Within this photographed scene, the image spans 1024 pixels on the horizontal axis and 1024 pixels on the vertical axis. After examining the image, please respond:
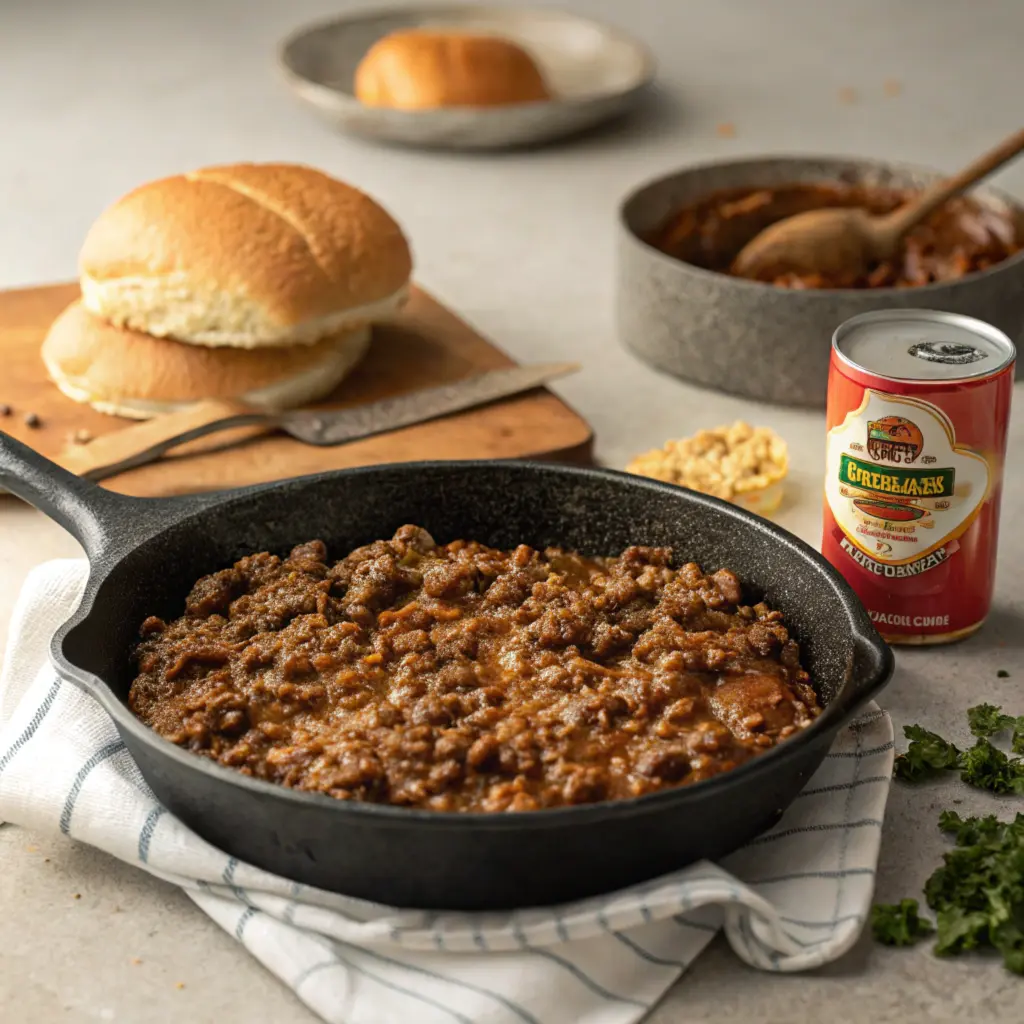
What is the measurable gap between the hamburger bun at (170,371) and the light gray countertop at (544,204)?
11.3 inches

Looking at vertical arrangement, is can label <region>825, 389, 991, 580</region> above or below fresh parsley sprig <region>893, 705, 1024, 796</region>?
above

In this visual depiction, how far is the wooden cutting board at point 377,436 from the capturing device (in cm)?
245

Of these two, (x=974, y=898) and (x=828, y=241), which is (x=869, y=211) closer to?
(x=828, y=241)

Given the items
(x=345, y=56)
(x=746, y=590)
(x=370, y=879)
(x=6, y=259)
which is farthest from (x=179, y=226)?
(x=345, y=56)

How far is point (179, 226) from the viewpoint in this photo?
2.53 metres

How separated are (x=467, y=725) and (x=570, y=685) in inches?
5.7

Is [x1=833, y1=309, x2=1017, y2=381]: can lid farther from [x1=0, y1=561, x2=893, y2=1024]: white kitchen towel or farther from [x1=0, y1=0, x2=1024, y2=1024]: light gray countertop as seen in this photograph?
[x1=0, y1=561, x2=893, y2=1024]: white kitchen towel

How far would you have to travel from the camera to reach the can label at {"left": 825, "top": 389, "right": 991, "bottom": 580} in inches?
72.0

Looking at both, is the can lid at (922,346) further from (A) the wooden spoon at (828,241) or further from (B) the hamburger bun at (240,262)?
(B) the hamburger bun at (240,262)

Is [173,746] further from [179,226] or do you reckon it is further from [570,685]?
[179,226]

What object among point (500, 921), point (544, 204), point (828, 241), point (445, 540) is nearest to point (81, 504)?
point (445, 540)

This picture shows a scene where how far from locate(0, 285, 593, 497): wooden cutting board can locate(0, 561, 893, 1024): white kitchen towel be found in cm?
87

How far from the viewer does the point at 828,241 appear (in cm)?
280

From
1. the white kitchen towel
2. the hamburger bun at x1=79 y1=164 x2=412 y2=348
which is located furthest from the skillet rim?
the hamburger bun at x1=79 y1=164 x2=412 y2=348
